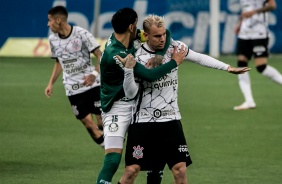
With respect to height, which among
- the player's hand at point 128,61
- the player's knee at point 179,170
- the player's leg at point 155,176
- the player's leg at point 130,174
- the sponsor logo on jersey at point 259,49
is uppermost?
the player's hand at point 128,61

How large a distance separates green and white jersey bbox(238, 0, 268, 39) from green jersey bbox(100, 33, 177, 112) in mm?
9538

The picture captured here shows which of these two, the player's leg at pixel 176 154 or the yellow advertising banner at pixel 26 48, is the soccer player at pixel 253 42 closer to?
the player's leg at pixel 176 154

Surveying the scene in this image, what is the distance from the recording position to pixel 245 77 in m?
18.3

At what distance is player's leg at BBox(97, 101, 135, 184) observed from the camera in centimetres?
919

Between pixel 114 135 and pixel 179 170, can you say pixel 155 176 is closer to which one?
pixel 179 170

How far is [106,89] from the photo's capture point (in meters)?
9.29

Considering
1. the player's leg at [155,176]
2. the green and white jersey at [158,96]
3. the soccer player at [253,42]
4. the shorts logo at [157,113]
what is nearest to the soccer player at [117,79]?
the green and white jersey at [158,96]

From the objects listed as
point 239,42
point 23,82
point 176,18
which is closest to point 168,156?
point 239,42

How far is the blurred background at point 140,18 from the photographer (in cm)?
2962

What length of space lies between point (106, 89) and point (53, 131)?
20.4 feet

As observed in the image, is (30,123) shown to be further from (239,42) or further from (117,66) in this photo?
(117,66)

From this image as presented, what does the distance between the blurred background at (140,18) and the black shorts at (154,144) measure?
20402mm

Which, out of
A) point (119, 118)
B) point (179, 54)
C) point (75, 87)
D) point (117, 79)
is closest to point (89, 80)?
point (75, 87)

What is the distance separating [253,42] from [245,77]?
0.72 m
